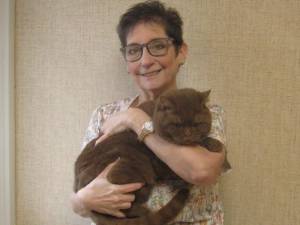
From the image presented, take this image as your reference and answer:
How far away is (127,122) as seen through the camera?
1214 millimetres

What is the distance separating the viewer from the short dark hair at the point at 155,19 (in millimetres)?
1406

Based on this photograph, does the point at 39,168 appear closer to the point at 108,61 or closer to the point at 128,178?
the point at 108,61

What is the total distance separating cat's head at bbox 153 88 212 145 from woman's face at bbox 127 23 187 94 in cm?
27

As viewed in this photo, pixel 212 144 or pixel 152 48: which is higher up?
pixel 152 48

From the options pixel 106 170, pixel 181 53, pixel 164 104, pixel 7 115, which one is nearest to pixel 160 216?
pixel 106 170

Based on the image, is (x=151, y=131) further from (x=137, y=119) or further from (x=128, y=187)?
(x=128, y=187)

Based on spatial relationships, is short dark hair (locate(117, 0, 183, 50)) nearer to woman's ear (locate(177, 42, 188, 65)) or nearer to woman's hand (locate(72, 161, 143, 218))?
woman's ear (locate(177, 42, 188, 65))

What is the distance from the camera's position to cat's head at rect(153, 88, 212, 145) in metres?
1.07

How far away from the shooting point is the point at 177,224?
127cm

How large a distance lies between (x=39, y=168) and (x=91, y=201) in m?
0.75

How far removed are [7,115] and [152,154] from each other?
36.8 inches

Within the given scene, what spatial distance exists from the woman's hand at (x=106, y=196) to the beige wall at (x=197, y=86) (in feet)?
2.11

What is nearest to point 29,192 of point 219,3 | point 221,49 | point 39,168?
point 39,168

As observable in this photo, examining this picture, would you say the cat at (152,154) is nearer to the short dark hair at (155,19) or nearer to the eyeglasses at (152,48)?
the eyeglasses at (152,48)
